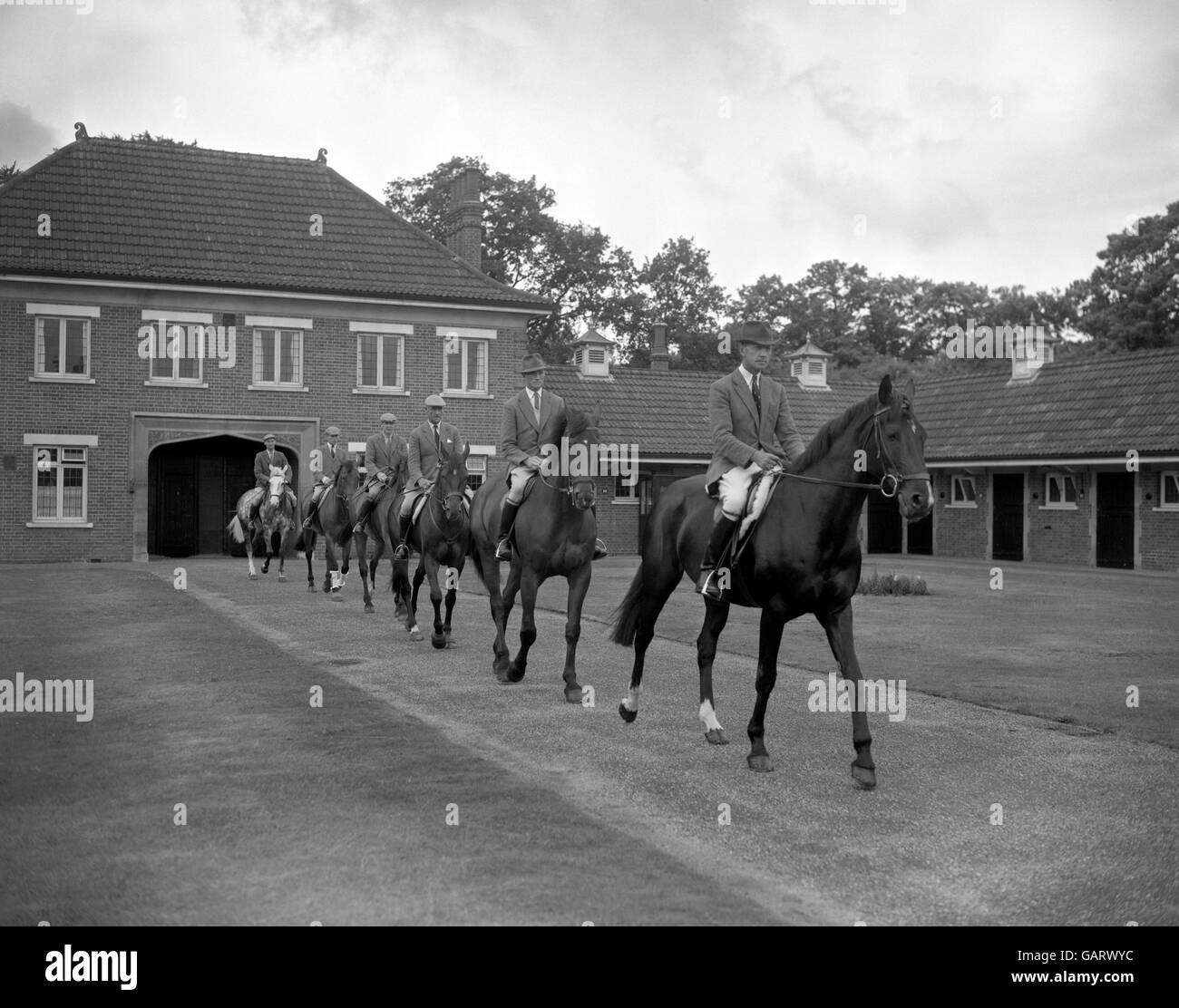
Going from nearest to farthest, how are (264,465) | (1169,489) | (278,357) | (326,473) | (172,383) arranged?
1. (326,473)
2. (264,465)
3. (172,383)
4. (1169,489)
5. (278,357)

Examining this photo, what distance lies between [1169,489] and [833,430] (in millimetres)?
28966

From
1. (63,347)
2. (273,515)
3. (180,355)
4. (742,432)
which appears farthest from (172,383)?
(742,432)

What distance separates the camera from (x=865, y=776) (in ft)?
24.0

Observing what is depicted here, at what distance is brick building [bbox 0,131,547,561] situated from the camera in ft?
104

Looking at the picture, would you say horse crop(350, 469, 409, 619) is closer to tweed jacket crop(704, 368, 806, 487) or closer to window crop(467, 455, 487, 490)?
tweed jacket crop(704, 368, 806, 487)

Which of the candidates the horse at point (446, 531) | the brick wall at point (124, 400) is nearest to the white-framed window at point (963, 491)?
the brick wall at point (124, 400)

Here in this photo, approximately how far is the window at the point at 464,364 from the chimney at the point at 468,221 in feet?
11.2

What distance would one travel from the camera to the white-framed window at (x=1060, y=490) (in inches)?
1422

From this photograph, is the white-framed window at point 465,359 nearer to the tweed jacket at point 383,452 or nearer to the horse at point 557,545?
the tweed jacket at point 383,452

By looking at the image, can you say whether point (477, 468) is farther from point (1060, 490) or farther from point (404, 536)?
point (404, 536)

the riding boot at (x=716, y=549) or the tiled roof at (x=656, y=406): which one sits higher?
the tiled roof at (x=656, y=406)

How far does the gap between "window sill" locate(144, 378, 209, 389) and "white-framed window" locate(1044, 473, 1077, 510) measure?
2516cm

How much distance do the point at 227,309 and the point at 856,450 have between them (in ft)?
93.4
